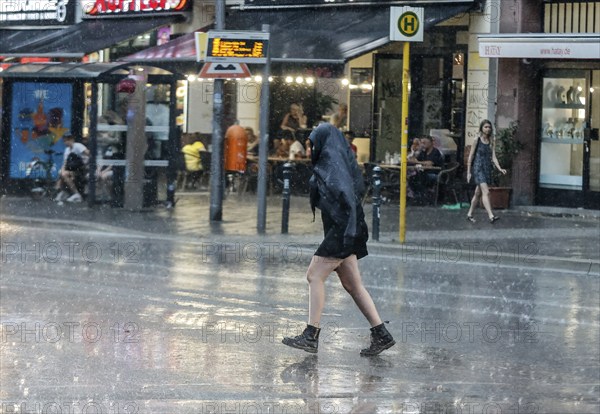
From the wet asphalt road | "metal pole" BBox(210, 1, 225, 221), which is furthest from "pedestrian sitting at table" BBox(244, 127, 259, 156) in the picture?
the wet asphalt road

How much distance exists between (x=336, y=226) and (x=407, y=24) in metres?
7.95

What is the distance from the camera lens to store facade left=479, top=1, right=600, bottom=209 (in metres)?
23.2

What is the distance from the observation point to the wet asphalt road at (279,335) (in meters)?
8.37

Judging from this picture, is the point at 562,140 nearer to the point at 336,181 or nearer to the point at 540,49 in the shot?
the point at 540,49

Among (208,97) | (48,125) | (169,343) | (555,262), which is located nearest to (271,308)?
(169,343)

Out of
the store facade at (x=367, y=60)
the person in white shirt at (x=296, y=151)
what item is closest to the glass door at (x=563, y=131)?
the store facade at (x=367, y=60)

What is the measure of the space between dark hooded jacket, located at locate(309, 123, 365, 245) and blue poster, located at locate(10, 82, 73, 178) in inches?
700

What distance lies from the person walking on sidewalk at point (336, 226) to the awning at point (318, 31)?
45.1 feet

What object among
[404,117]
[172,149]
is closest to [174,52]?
[172,149]

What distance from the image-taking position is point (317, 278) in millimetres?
9773

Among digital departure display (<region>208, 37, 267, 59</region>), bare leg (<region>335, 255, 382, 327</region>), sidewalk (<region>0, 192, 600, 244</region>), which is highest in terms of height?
digital departure display (<region>208, 37, 267, 59</region>)

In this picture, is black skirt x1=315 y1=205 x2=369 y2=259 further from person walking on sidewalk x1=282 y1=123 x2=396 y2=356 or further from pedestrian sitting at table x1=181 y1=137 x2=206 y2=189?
pedestrian sitting at table x1=181 y1=137 x2=206 y2=189

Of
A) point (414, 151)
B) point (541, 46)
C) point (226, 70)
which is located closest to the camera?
point (226, 70)

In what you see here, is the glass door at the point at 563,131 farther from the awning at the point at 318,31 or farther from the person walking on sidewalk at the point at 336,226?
the person walking on sidewalk at the point at 336,226
